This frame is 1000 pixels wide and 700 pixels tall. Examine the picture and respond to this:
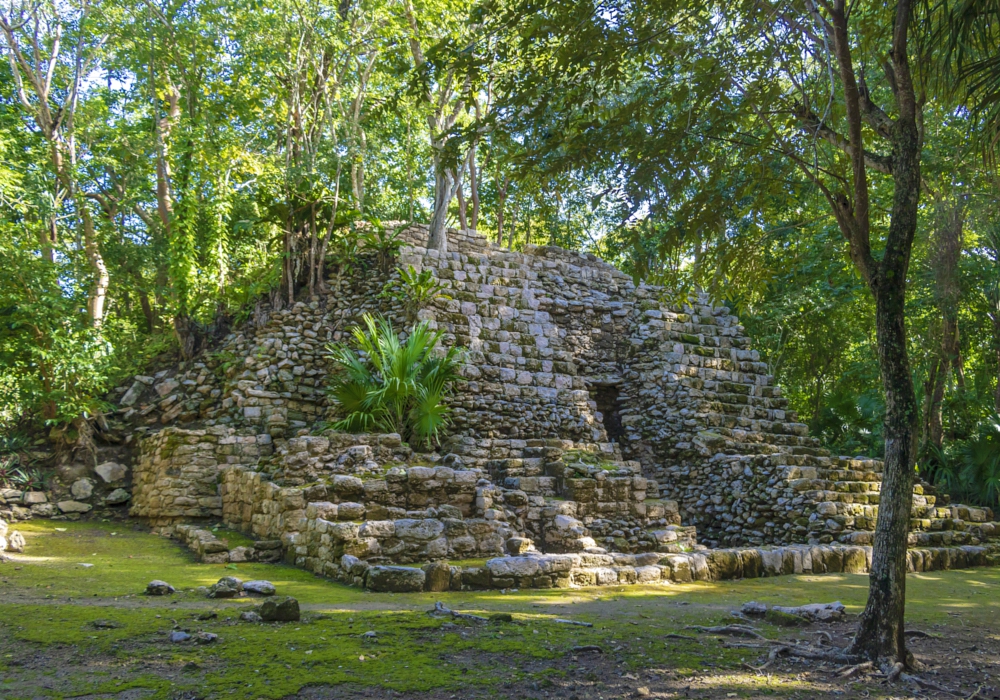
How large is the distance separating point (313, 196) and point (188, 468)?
5.02 meters

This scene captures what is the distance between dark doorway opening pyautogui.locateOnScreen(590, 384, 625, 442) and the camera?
1349 centimetres

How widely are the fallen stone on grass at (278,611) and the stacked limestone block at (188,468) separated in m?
6.13

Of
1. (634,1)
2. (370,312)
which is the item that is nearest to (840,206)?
(634,1)

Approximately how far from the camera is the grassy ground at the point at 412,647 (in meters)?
3.72

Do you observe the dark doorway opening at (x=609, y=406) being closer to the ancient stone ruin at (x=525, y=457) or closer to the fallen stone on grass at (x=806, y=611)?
the ancient stone ruin at (x=525, y=457)

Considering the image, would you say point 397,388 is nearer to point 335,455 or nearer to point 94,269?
point 335,455

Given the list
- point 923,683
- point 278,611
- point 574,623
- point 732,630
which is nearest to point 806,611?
point 732,630

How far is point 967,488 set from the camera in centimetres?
1314

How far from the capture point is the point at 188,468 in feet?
34.7

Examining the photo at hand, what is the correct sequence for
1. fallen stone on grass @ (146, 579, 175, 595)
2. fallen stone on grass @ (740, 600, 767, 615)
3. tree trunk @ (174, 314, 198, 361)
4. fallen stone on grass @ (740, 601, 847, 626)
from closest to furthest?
fallen stone on grass @ (740, 601, 847, 626) < fallen stone on grass @ (740, 600, 767, 615) < fallen stone on grass @ (146, 579, 175, 595) < tree trunk @ (174, 314, 198, 361)

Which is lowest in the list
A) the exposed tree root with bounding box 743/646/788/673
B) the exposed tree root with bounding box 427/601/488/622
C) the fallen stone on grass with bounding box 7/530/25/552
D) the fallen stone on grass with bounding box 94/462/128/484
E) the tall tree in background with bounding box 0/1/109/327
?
the fallen stone on grass with bounding box 7/530/25/552

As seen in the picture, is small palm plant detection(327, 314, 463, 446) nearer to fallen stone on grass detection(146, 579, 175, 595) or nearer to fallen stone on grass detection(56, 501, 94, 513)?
fallen stone on grass detection(56, 501, 94, 513)

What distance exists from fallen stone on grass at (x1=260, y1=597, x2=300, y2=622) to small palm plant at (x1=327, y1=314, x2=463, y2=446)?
519 cm

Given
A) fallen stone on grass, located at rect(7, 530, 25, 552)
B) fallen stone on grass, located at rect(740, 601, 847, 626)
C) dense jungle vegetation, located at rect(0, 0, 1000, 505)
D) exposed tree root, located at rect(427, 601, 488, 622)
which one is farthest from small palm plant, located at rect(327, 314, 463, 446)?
fallen stone on grass, located at rect(740, 601, 847, 626)
